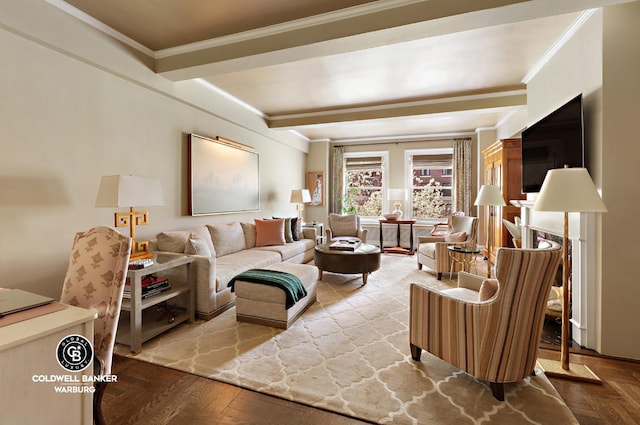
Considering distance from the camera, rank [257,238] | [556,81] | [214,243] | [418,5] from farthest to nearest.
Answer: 1. [257,238]
2. [214,243]
3. [556,81]
4. [418,5]

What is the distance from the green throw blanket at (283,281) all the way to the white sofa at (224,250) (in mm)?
258

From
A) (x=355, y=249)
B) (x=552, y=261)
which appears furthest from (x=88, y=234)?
(x=355, y=249)

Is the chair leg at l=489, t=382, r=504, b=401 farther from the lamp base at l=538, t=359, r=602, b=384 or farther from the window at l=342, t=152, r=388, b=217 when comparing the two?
the window at l=342, t=152, r=388, b=217

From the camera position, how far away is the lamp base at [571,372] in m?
2.02

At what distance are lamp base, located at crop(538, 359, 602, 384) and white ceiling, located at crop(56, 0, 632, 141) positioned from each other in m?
2.57

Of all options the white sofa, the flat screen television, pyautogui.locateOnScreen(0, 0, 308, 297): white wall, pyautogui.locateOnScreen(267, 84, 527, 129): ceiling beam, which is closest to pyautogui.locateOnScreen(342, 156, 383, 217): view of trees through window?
the white sofa

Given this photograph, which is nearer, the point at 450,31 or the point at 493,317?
the point at 493,317

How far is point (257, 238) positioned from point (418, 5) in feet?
12.2

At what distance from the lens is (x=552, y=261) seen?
171 centimetres

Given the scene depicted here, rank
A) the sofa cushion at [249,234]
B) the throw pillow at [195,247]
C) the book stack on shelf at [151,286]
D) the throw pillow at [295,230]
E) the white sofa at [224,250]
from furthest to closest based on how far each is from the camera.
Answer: the throw pillow at [295,230] < the sofa cushion at [249,234] < the throw pillow at [195,247] < the white sofa at [224,250] < the book stack on shelf at [151,286]

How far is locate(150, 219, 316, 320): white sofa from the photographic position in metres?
2.97

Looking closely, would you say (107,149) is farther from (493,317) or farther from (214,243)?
(493,317)

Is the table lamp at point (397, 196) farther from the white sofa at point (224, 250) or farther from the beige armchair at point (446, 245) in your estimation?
the white sofa at point (224, 250)

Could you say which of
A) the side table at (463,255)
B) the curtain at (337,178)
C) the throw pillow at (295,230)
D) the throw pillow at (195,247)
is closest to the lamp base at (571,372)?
the side table at (463,255)
